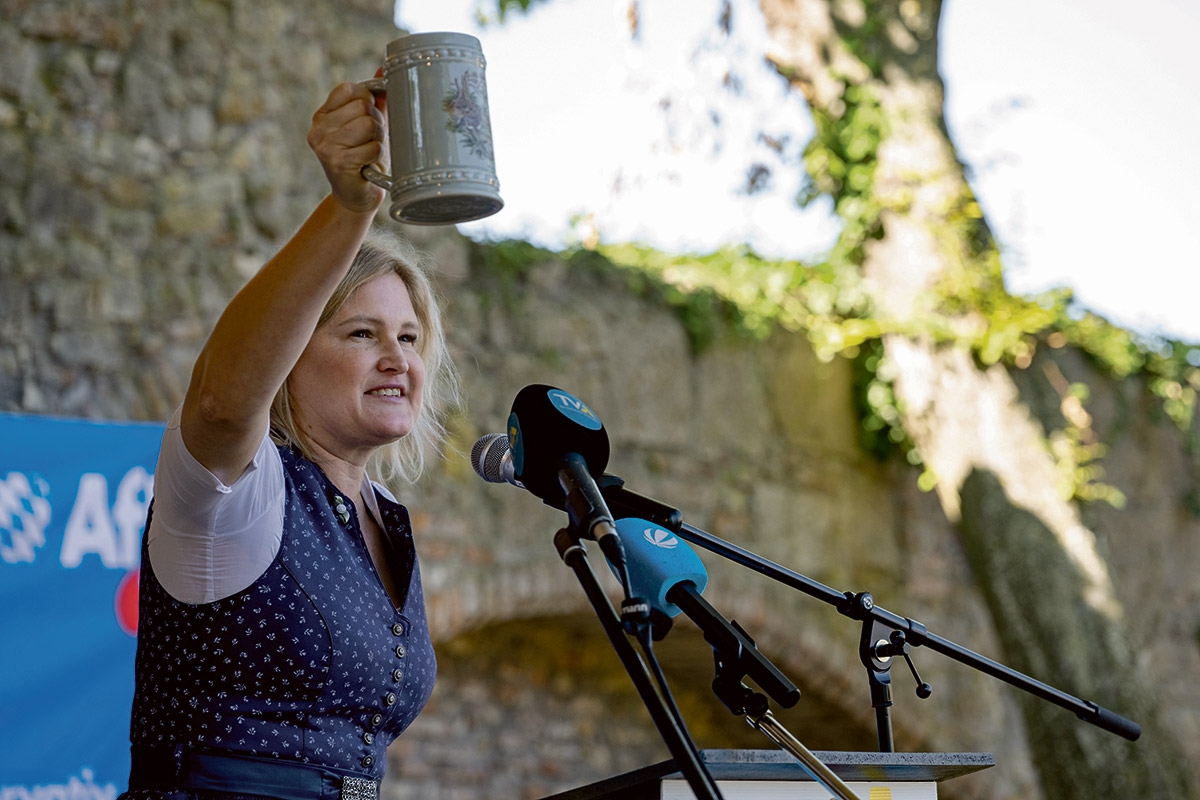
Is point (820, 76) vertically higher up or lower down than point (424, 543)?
higher up

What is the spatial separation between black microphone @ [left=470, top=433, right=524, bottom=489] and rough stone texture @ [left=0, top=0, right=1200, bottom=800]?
7.91 ft

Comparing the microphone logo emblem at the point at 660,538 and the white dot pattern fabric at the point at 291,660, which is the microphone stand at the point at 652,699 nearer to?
the microphone logo emblem at the point at 660,538

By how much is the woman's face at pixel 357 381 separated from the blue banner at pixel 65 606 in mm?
1877

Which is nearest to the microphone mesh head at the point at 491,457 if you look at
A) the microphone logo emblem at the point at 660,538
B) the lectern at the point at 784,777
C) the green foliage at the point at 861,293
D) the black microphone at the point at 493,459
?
the black microphone at the point at 493,459

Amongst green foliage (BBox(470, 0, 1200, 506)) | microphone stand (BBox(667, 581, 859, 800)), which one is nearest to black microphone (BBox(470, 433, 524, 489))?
microphone stand (BBox(667, 581, 859, 800))

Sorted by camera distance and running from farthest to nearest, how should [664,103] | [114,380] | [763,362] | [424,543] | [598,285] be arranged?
[664,103], [763,362], [598,285], [424,543], [114,380]

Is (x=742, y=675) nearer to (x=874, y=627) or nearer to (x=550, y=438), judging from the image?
(x=550, y=438)

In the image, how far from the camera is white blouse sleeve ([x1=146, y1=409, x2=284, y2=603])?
126cm

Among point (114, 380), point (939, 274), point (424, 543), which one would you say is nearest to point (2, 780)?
point (114, 380)

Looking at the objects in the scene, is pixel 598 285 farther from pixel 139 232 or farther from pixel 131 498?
pixel 131 498

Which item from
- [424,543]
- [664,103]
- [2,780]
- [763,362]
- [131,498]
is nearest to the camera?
[2,780]

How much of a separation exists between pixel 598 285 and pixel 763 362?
0.91 meters

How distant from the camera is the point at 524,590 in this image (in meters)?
4.51

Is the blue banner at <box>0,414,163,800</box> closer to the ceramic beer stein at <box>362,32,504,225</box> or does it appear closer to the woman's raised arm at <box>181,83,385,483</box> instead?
the woman's raised arm at <box>181,83,385,483</box>
